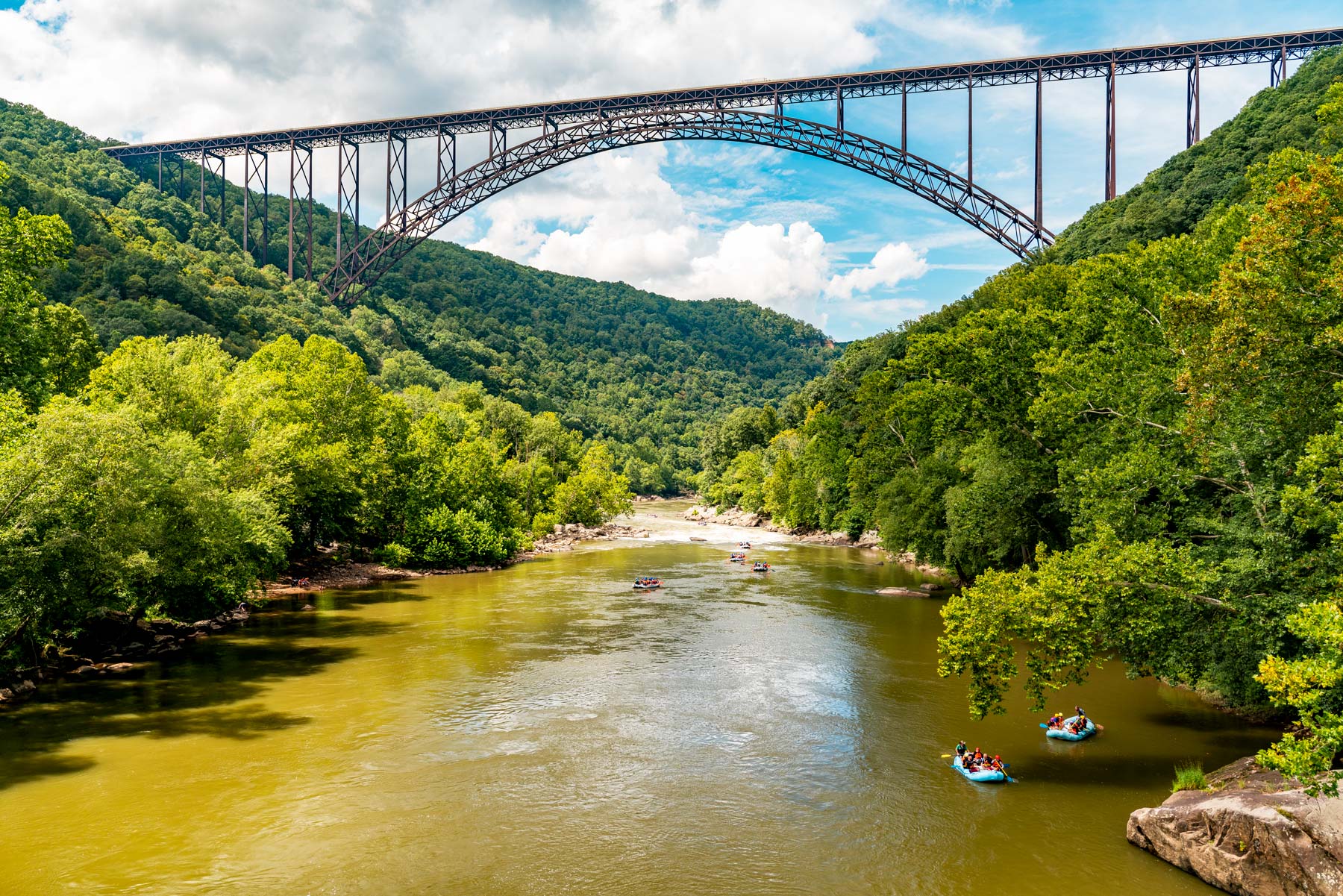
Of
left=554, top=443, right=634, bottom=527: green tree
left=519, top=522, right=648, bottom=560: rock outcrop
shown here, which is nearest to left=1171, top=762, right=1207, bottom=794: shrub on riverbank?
left=519, top=522, right=648, bottom=560: rock outcrop

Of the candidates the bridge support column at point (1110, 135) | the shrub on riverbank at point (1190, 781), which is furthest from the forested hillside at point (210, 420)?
the bridge support column at point (1110, 135)

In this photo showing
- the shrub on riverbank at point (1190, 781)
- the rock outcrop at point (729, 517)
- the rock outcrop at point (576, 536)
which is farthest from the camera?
the rock outcrop at point (729, 517)

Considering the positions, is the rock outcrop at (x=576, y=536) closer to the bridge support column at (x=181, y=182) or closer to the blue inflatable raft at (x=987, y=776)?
the blue inflatable raft at (x=987, y=776)

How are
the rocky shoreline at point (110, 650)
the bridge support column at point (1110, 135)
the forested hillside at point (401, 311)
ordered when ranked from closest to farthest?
the rocky shoreline at point (110, 650) → the bridge support column at point (1110, 135) → the forested hillside at point (401, 311)

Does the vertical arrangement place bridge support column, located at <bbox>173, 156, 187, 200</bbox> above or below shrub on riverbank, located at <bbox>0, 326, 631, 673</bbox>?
above

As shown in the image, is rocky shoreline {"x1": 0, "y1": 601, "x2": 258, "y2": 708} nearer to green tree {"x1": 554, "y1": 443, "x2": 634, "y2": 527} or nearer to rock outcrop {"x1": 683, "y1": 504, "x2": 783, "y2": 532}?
green tree {"x1": 554, "y1": 443, "x2": 634, "y2": 527}

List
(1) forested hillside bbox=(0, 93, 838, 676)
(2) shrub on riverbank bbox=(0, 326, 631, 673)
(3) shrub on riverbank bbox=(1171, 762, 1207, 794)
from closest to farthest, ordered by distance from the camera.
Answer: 1. (3) shrub on riverbank bbox=(1171, 762, 1207, 794)
2. (2) shrub on riverbank bbox=(0, 326, 631, 673)
3. (1) forested hillside bbox=(0, 93, 838, 676)
